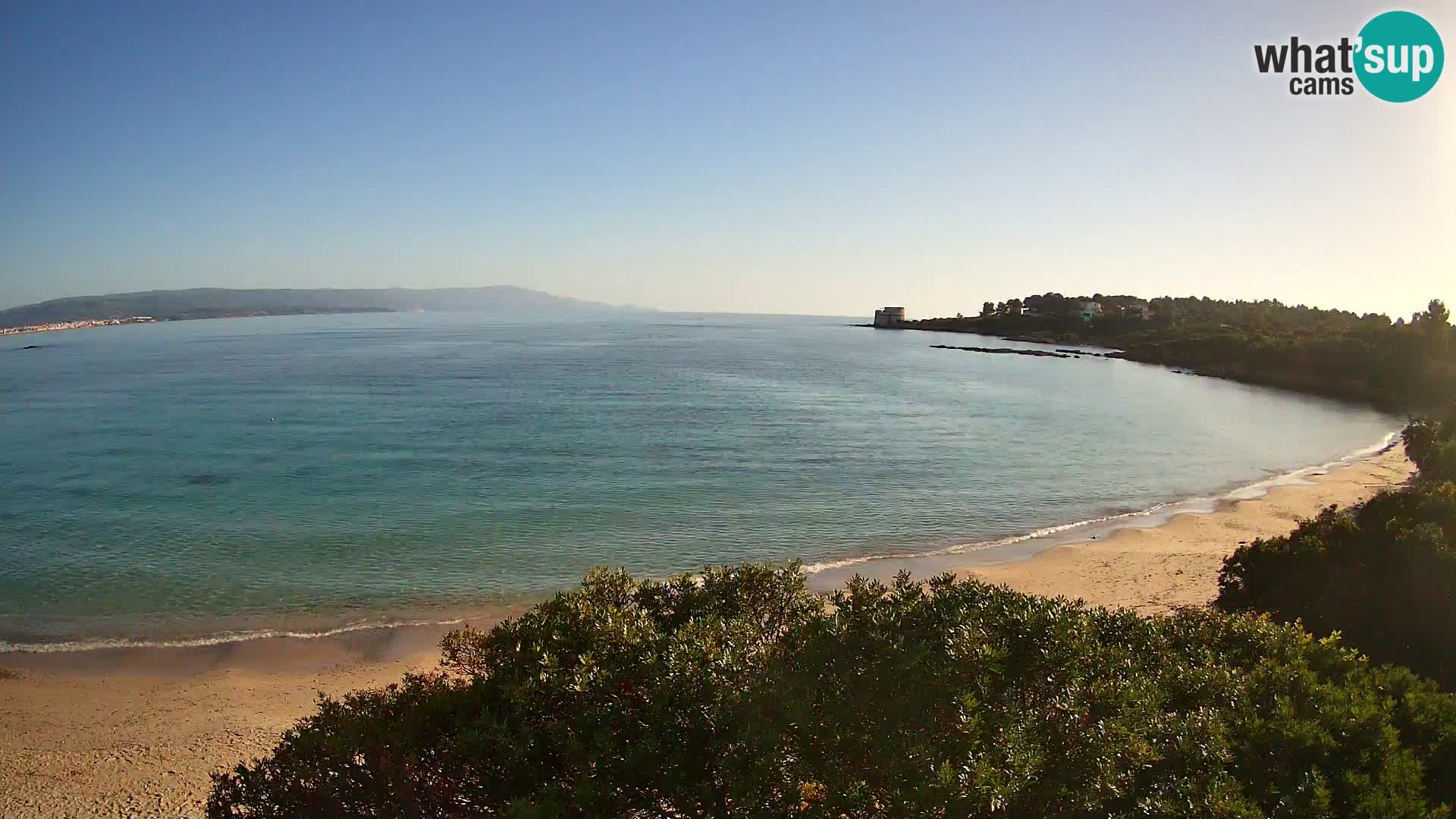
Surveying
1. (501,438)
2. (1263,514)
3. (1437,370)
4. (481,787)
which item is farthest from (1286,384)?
(481,787)

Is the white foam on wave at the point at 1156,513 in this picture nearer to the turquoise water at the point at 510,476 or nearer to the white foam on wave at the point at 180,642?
the turquoise water at the point at 510,476

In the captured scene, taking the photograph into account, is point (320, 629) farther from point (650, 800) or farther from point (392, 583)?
point (650, 800)

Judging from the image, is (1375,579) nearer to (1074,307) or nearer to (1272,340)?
(1272,340)

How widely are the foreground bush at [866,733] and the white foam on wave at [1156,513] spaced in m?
12.6

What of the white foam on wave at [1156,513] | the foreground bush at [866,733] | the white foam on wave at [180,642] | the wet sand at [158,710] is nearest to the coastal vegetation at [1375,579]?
the foreground bush at [866,733]

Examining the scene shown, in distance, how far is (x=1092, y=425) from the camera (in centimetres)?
4409

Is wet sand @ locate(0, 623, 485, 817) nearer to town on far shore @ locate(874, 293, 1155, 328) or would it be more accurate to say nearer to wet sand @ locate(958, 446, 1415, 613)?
wet sand @ locate(958, 446, 1415, 613)

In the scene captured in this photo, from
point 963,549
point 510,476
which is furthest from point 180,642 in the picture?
point 963,549

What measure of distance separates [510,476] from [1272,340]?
8237 cm

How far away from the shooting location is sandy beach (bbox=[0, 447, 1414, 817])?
1012 cm

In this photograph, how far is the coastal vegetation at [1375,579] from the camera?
10.8 meters

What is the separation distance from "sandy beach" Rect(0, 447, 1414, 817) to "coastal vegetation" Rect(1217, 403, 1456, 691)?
2.15 meters

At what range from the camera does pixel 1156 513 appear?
2544 cm

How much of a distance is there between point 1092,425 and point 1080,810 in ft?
140
